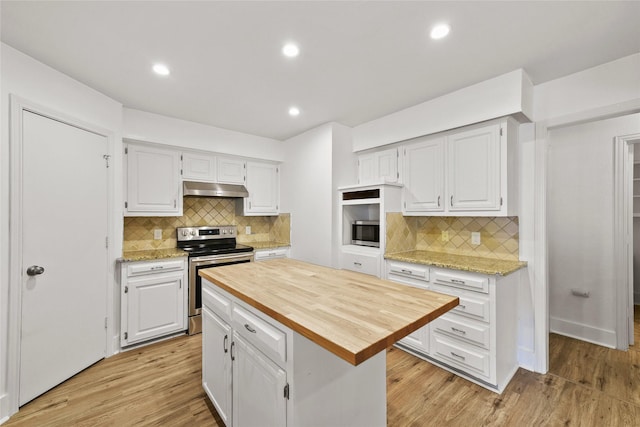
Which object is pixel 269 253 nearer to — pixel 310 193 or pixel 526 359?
pixel 310 193

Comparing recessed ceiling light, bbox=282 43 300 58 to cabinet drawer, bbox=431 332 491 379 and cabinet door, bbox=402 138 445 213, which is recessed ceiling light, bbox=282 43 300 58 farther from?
cabinet drawer, bbox=431 332 491 379

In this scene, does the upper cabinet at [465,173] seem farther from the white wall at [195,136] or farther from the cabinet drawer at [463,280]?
the white wall at [195,136]

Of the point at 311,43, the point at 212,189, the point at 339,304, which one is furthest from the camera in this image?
the point at 212,189

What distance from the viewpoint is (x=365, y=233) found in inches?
125

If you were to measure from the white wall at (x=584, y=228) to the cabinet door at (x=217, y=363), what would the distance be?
340 centimetres

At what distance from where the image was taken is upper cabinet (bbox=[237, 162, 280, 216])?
3869 mm

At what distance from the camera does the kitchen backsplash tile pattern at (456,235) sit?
99.2 inches

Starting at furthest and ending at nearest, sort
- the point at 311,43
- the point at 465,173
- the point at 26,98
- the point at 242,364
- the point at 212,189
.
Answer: the point at 212,189, the point at 465,173, the point at 26,98, the point at 311,43, the point at 242,364

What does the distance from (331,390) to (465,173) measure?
2.18 m

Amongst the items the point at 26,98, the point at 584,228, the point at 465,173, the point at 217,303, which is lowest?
the point at 217,303

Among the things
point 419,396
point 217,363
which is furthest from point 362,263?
point 217,363

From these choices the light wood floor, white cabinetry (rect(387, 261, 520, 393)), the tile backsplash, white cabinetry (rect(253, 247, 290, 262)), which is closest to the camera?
the light wood floor

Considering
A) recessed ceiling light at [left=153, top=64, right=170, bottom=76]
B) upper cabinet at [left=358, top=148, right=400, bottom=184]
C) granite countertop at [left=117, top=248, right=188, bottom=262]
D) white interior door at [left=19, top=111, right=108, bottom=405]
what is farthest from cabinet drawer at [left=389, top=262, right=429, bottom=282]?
white interior door at [left=19, top=111, right=108, bottom=405]

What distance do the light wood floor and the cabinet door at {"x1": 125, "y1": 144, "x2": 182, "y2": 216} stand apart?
152 centimetres
